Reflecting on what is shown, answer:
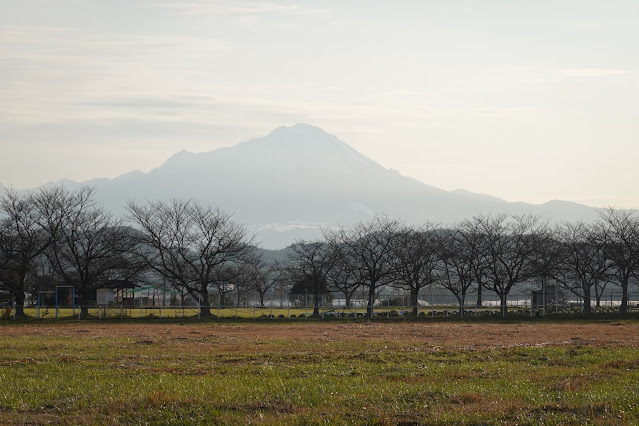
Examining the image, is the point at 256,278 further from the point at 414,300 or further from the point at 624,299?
the point at 624,299

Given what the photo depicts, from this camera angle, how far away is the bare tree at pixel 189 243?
199 ft

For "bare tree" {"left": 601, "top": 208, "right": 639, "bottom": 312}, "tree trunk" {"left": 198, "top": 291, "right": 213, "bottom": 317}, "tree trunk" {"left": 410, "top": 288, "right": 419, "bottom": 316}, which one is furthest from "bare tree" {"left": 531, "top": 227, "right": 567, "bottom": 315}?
"tree trunk" {"left": 198, "top": 291, "right": 213, "bottom": 317}

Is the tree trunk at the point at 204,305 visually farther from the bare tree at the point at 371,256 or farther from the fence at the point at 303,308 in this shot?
the bare tree at the point at 371,256

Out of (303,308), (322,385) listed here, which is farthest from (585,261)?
(322,385)

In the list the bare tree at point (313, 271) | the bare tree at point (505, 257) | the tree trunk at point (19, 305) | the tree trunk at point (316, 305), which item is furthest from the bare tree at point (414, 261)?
the tree trunk at point (19, 305)

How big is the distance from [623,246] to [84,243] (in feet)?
144

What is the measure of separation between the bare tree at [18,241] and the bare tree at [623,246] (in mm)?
44162

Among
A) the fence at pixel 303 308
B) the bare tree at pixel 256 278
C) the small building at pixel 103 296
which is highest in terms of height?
the bare tree at pixel 256 278

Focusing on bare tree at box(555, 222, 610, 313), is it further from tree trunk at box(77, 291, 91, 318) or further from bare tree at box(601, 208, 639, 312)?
tree trunk at box(77, 291, 91, 318)

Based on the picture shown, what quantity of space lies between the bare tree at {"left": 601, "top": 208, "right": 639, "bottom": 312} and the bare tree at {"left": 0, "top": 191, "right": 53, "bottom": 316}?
1739 inches

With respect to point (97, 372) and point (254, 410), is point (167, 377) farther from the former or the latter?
point (254, 410)

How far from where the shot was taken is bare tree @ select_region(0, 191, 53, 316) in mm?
56312

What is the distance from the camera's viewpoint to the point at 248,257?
6538 centimetres

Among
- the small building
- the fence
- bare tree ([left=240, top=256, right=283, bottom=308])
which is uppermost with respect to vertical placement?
bare tree ([left=240, top=256, right=283, bottom=308])
